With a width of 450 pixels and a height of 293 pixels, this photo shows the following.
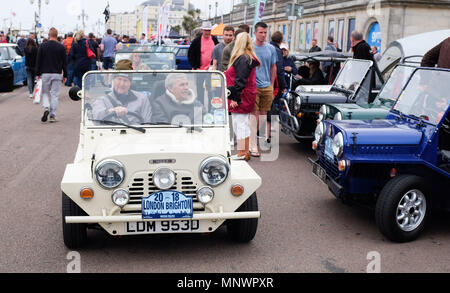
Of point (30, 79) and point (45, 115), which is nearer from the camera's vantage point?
point (45, 115)

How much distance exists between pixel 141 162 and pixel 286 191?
3.13 metres

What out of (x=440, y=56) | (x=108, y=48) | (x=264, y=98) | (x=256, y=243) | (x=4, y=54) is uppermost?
(x=108, y=48)

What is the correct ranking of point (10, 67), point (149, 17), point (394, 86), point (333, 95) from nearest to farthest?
point (394, 86) < point (333, 95) < point (10, 67) < point (149, 17)

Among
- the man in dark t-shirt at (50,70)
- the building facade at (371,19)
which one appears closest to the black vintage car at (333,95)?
the man in dark t-shirt at (50,70)

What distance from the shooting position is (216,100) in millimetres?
5664

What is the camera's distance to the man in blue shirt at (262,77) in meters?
9.42

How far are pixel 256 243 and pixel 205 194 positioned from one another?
2.86 feet

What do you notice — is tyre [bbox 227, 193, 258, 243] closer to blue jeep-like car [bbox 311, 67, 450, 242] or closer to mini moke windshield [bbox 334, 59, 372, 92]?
blue jeep-like car [bbox 311, 67, 450, 242]

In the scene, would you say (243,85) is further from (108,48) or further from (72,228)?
(108,48)

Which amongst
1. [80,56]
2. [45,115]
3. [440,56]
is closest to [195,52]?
[45,115]

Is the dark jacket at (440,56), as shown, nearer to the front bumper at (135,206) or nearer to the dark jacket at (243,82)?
the dark jacket at (243,82)

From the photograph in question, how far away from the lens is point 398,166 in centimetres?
564
